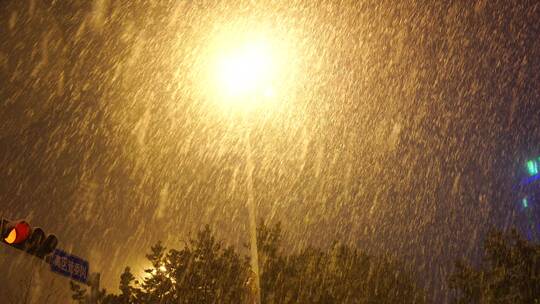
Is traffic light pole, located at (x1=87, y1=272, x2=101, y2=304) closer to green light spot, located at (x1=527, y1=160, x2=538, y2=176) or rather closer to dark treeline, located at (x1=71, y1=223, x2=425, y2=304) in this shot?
dark treeline, located at (x1=71, y1=223, x2=425, y2=304)

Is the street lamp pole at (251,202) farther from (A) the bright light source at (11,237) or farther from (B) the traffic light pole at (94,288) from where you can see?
(A) the bright light source at (11,237)

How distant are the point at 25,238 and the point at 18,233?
11 cm

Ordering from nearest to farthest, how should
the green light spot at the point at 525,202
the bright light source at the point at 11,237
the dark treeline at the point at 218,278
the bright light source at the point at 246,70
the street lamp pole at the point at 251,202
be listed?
the bright light source at the point at 11,237, the street lamp pole at the point at 251,202, the bright light source at the point at 246,70, the dark treeline at the point at 218,278, the green light spot at the point at 525,202

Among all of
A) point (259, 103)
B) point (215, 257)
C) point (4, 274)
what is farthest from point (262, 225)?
point (4, 274)

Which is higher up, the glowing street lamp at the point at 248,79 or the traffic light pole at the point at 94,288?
the glowing street lamp at the point at 248,79

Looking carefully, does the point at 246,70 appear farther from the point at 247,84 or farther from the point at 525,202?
the point at 525,202

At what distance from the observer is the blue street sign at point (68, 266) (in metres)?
7.43

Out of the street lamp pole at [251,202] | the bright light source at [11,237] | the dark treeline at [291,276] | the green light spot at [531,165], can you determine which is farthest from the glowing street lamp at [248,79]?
the green light spot at [531,165]

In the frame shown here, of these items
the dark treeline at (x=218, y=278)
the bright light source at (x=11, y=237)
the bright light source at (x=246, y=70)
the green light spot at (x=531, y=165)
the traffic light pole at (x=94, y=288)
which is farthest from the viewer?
the green light spot at (x=531, y=165)

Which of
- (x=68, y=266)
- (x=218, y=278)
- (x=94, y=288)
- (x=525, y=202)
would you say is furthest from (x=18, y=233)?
(x=525, y=202)

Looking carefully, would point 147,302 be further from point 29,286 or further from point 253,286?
point 253,286

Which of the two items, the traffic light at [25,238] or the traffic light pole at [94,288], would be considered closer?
the traffic light at [25,238]

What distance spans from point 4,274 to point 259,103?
8.29 meters

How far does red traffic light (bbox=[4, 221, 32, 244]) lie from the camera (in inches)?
260
